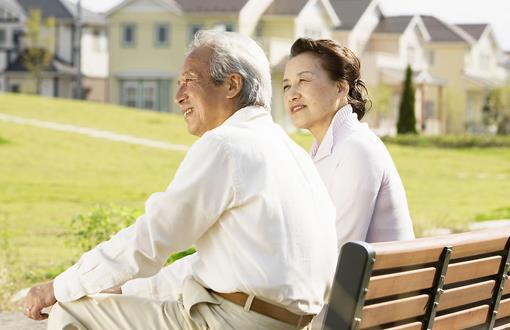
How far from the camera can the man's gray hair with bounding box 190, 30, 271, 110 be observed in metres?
3.75

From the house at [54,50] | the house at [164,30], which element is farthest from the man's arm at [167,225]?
the house at [54,50]

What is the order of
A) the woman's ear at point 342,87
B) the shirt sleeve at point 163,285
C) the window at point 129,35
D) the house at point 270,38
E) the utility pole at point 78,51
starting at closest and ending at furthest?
1. the shirt sleeve at point 163,285
2. the woman's ear at point 342,87
3. the house at point 270,38
4. the window at point 129,35
5. the utility pole at point 78,51

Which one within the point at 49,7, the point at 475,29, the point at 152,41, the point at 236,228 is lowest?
the point at 475,29

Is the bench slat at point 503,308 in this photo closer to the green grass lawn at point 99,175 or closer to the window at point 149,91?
the green grass lawn at point 99,175

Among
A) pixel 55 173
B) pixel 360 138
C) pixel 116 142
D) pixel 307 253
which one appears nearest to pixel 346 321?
pixel 307 253

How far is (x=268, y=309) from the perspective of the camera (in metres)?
3.67

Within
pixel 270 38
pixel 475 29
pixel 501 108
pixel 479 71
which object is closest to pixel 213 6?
pixel 270 38

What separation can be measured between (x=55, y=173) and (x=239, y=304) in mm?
24021

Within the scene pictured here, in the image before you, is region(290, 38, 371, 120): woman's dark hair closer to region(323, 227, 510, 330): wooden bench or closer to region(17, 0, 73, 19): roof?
region(323, 227, 510, 330): wooden bench

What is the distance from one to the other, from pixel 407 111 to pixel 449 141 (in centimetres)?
433

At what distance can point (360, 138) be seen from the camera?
470 centimetres

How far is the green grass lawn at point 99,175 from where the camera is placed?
16.0 meters

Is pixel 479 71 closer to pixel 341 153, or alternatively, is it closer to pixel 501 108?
pixel 501 108

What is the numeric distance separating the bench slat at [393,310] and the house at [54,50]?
58415 mm
